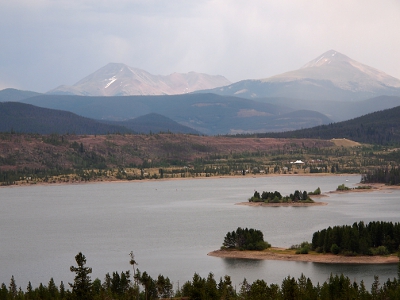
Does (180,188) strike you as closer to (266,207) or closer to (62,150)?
(266,207)

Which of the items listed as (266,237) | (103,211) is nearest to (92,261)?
(266,237)

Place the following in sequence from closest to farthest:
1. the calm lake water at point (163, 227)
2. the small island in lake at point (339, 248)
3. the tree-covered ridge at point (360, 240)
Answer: the calm lake water at point (163, 227) → the small island in lake at point (339, 248) → the tree-covered ridge at point (360, 240)

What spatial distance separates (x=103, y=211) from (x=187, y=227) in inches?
885

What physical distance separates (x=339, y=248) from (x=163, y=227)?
25.6m

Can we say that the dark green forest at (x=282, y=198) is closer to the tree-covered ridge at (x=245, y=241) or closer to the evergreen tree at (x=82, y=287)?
the tree-covered ridge at (x=245, y=241)

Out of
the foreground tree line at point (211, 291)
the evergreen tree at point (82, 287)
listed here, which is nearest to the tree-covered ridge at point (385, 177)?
the foreground tree line at point (211, 291)

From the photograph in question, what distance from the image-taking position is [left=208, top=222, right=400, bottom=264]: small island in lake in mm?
60812

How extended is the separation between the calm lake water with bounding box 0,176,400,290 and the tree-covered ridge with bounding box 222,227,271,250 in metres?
2.17

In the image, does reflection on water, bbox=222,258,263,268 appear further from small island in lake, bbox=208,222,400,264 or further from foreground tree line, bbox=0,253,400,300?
foreground tree line, bbox=0,253,400,300

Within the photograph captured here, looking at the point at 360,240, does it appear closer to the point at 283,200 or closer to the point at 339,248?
the point at 339,248

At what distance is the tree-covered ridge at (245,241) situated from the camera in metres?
65.4

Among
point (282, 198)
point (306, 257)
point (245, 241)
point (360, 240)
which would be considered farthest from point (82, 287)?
point (282, 198)

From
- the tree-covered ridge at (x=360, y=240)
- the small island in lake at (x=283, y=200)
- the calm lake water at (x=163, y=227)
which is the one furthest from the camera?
the small island in lake at (x=283, y=200)

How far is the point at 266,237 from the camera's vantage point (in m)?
73.2
